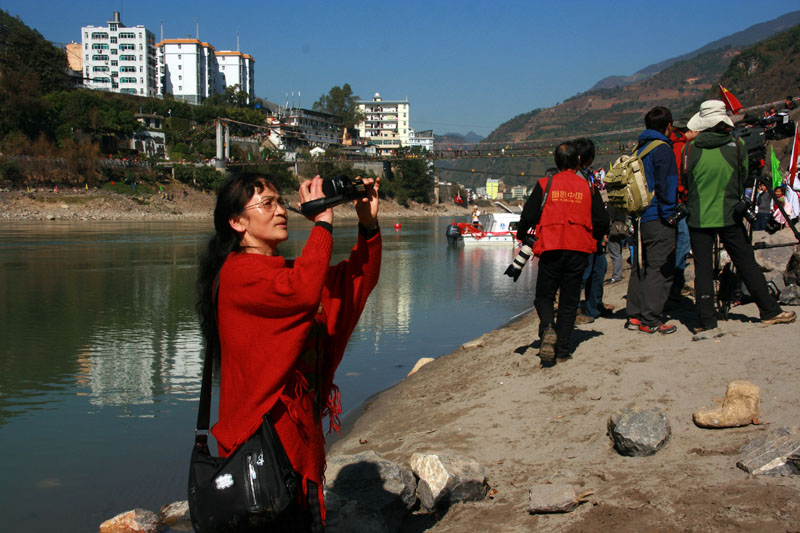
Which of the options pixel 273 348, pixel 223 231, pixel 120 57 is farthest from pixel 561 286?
pixel 120 57

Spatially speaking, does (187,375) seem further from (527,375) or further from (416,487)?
(416,487)

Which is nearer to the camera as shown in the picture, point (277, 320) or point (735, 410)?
point (277, 320)

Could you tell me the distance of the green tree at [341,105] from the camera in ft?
426

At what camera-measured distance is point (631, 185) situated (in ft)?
19.1

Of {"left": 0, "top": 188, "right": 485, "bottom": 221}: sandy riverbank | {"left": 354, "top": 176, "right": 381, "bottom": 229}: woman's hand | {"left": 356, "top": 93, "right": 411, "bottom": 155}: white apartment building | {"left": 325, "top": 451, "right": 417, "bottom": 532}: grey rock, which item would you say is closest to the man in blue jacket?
{"left": 325, "top": 451, "right": 417, "bottom": 532}: grey rock

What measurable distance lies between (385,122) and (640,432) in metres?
156

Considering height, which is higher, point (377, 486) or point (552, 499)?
point (552, 499)

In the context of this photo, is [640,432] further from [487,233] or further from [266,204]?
[487,233]

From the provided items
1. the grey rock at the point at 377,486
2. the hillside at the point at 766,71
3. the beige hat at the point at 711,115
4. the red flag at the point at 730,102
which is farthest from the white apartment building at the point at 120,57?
the grey rock at the point at 377,486

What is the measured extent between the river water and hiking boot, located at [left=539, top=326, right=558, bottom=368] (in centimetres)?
224

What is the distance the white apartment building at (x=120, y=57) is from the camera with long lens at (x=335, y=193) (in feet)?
375

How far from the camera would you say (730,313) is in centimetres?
615

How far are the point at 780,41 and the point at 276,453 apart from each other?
118m

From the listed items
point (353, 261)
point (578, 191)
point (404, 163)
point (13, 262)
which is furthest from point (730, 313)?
point (404, 163)
